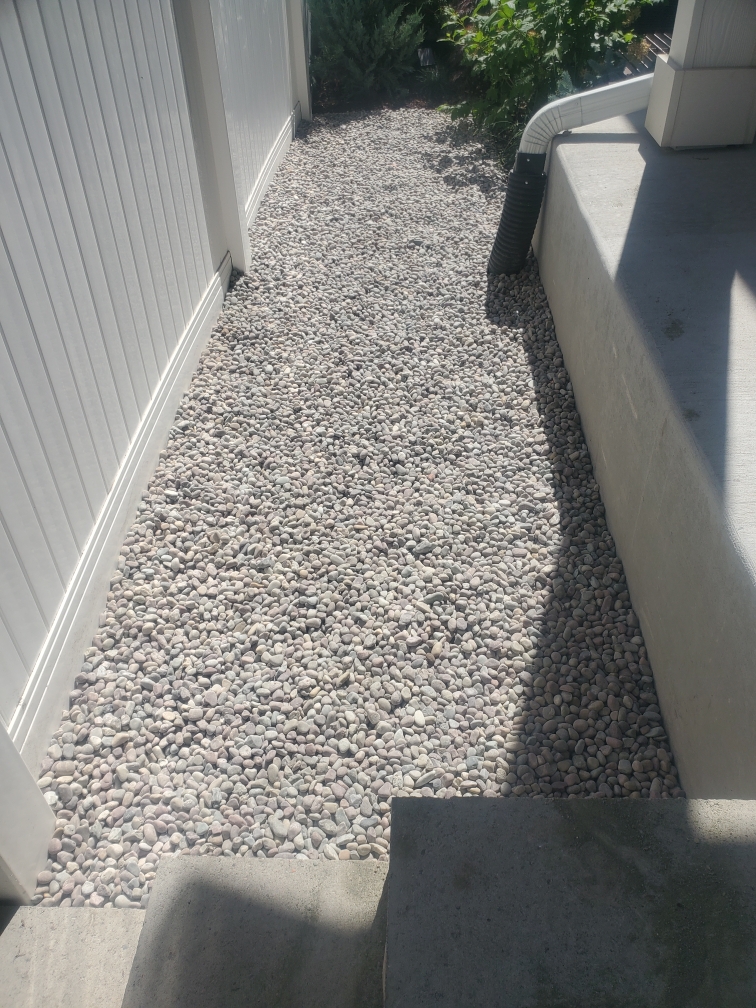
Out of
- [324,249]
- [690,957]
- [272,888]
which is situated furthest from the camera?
[324,249]

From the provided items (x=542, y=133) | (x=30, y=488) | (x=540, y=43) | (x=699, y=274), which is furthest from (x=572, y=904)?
(x=540, y=43)

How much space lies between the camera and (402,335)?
4.48m

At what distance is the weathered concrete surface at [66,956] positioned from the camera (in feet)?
6.00

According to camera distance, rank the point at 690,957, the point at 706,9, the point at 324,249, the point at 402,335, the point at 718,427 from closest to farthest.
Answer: the point at 690,957 → the point at 718,427 → the point at 706,9 → the point at 402,335 → the point at 324,249

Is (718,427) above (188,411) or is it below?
above

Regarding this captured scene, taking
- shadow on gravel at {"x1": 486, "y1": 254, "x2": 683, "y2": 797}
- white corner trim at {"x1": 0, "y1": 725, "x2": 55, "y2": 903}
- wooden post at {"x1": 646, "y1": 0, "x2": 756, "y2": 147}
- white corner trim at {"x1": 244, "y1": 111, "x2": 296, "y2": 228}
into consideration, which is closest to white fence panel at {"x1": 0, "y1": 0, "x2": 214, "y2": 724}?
white corner trim at {"x1": 0, "y1": 725, "x2": 55, "y2": 903}

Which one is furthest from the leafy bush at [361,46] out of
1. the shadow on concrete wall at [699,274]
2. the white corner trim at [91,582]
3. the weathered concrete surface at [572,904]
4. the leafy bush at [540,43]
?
the weathered concrete surface at [572,904]

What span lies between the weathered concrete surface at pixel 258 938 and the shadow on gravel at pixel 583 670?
746mm

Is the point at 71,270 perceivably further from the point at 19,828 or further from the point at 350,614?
the point at 19,828

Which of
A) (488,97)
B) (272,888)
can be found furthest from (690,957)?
(488,97)

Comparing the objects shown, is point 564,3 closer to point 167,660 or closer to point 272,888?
point 167,660

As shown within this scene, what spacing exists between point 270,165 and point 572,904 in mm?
6365

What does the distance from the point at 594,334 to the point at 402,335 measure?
1.33m

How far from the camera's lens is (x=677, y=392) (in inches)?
99.0
